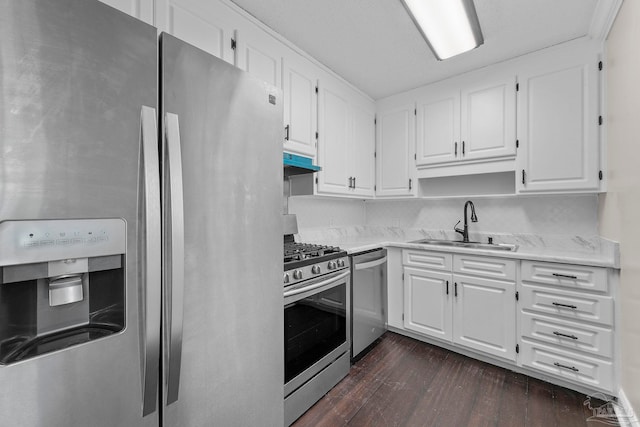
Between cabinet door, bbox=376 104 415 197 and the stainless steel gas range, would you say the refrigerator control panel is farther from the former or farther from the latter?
cabinet door, bbox=376 104 415 197

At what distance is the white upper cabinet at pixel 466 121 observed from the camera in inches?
96.8

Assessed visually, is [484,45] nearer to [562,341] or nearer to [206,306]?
[562,341]

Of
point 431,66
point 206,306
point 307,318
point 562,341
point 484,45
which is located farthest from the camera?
point 431,66

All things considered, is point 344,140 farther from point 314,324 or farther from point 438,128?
point 314,324

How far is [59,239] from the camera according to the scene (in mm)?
712

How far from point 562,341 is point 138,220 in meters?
2.66

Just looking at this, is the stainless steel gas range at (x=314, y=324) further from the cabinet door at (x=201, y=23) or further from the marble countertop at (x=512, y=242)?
the cabinet door at (x=201, y=23)

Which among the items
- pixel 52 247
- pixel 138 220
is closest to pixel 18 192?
pixel 52 247

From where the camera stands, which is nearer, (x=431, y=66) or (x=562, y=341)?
(x=562, y=341)

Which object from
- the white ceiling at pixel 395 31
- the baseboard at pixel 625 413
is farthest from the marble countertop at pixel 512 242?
the white ceiling at pixel 395 31

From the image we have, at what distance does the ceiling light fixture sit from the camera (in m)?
1.73

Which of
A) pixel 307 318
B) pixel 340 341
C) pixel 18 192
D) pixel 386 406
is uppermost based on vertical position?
pixel 18 192

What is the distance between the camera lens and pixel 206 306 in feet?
3.41

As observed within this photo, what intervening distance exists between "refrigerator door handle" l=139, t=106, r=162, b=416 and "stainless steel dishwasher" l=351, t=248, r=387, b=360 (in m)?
1.61
